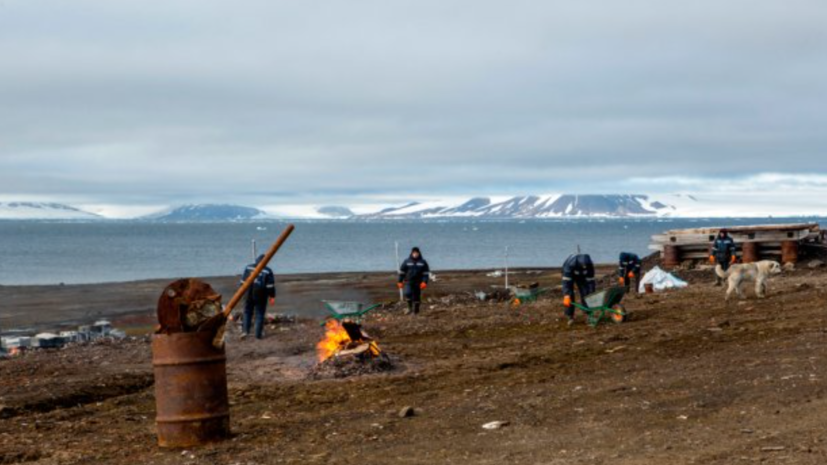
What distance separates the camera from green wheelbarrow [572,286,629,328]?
779 inches

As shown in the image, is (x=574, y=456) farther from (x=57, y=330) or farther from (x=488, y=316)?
(x=57, y=330)

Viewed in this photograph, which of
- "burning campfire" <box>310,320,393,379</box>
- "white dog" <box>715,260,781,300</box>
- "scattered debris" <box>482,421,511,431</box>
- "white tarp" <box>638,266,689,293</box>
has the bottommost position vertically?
"scattered debris" <box>482,421,511,431</box>

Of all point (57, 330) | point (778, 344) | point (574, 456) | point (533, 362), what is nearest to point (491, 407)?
point (574, 456)

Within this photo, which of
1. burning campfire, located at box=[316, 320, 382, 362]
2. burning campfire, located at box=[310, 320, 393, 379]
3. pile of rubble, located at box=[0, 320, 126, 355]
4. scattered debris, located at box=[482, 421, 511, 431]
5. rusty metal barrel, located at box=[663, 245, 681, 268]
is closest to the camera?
scattered debris, located at box=[482, 421, 511, 431]

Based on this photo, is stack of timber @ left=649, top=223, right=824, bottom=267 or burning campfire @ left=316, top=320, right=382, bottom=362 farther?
stack of timber @ left=649, top=223, right=824, bottom=267

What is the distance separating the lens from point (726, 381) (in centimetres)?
1250

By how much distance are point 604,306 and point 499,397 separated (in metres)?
7.60

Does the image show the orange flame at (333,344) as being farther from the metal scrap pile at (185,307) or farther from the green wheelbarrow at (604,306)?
the metal scrap pile at (185,307)

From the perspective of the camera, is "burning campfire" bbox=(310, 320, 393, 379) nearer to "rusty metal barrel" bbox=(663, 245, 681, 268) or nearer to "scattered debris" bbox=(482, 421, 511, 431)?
"scattered debris" bbox=(482, 421, 511, 431)

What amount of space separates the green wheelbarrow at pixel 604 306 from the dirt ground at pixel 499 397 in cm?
45

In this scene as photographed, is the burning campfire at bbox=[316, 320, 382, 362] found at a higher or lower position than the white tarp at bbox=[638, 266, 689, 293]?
lower

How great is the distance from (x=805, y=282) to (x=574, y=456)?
760 inches

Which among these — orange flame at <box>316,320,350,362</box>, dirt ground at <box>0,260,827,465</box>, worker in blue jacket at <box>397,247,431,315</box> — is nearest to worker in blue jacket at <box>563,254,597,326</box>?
dirt ground at <box>0,260,827,465</box>

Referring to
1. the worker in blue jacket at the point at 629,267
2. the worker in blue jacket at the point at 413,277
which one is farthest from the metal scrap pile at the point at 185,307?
the worker in blue jacket at the point at 629,267
